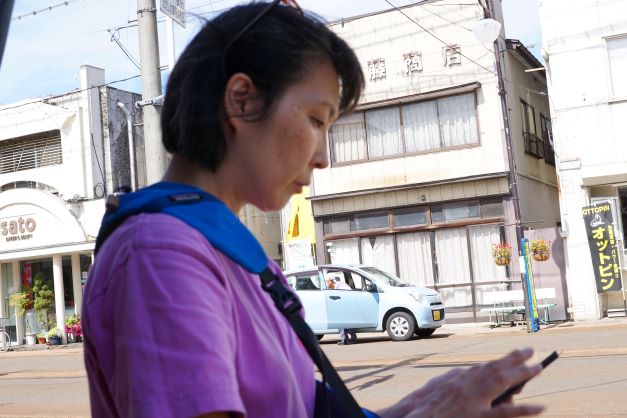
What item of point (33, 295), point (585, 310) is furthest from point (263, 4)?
point (33, 295)

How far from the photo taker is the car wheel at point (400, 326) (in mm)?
18078

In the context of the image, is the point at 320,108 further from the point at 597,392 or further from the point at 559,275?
the point at 559,275

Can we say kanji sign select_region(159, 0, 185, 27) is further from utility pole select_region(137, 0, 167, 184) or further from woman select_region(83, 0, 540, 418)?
woman select_region(83, 0, 540, 418)

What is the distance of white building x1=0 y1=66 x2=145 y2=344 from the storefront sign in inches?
1.4

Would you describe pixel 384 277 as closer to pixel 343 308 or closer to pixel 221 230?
pixel 343 308

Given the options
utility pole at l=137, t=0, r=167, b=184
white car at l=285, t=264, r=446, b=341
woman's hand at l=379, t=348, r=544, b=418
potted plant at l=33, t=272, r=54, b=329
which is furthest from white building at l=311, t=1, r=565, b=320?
woman's hand at l=379, t=348, r=544, b=418

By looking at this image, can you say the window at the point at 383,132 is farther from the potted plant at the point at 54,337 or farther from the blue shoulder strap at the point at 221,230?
the blue shoulder strap at the point at 221,230

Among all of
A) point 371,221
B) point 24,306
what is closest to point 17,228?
point 24,306

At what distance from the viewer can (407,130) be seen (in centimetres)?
2352

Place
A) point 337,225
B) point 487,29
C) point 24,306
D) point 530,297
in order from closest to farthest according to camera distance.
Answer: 1. point 487,29
2. point 530,297
3. point 337,225
4. point 24,306

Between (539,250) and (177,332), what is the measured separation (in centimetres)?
1906

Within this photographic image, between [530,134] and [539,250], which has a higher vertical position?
[530,134]

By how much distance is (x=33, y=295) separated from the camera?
29.4m

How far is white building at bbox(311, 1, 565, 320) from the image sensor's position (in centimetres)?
2236
